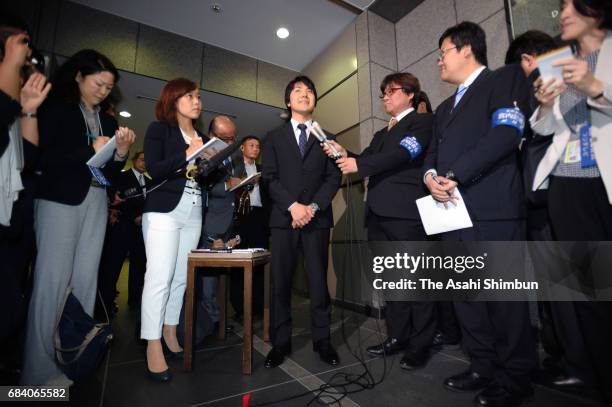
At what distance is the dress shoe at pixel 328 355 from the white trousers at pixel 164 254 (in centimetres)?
88

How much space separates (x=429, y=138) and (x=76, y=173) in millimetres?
1901

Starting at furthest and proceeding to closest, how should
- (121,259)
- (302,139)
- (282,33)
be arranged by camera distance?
1. (282,33)
2. (121,259)
3. (302,139)

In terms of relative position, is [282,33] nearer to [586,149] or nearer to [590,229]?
[586,149]

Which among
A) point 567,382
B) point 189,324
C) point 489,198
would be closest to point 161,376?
point 189,324

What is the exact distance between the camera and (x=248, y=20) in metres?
3.27

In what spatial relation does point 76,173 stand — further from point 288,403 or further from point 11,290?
point 288,403

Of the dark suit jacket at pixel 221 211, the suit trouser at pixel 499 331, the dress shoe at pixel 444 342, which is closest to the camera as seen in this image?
the suit trouser at pixel 499 331

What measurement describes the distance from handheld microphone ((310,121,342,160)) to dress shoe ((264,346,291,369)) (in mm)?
1148

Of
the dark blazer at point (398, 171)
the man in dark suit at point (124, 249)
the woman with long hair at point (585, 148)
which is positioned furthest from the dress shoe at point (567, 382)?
the man in dark suit at point (124, 249)

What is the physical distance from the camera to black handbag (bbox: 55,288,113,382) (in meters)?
1.24

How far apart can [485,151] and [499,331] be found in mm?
769

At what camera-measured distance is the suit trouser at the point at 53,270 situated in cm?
117

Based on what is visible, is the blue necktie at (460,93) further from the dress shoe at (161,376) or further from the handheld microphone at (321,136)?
the dress shoe at (161,376)

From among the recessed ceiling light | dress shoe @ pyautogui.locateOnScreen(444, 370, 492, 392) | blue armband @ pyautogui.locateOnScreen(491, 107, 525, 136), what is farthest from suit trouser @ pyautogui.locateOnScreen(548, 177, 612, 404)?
the recessed ceiling light
